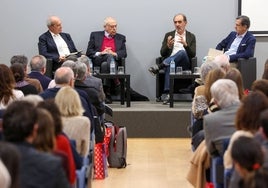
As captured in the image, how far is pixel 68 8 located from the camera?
11.2 metres

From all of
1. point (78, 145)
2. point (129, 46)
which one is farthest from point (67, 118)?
point (129, 46)

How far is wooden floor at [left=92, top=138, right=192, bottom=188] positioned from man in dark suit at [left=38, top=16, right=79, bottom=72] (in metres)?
1.88

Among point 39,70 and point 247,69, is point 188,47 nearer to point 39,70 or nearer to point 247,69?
point 247,69

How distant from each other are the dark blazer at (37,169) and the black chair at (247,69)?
6627 millimetres

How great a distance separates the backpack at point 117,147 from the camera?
7367mm

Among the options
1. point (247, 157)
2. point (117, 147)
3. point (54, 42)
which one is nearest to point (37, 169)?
point (247, 157)

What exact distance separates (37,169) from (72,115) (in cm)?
165

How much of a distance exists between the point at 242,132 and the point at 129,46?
725 cm

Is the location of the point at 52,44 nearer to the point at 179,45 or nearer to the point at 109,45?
the point at 109,45

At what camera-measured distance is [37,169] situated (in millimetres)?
3160

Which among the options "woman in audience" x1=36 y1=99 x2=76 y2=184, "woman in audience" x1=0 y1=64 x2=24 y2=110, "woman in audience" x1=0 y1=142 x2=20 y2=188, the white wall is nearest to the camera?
"woman in audience" x1=0 y1=142 x2=20 y2=188

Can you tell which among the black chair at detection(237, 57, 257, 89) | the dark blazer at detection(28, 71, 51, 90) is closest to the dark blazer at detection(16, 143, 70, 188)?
the dark blazer at detection(28, 71, 51, 90)

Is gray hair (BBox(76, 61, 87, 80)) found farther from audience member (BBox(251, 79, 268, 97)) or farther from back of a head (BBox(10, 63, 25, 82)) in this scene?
audience member (BBox(251, 79, 268, 97))

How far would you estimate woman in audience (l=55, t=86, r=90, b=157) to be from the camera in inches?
188
